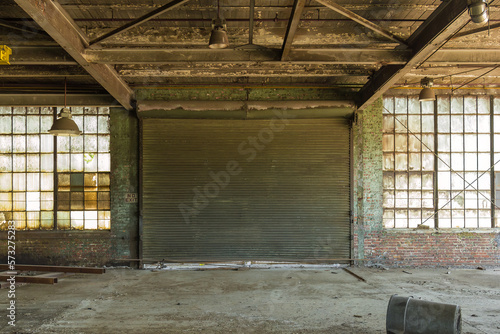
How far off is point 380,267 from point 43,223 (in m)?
7.52

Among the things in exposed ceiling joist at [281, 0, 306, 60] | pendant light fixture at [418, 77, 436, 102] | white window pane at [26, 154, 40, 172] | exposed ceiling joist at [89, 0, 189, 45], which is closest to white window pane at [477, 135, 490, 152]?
pendant light fixture at [418, 77, 436, 102]

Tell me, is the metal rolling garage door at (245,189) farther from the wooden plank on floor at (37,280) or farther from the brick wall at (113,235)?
the wooden plank on floor at (37,280)

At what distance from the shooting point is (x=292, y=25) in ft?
15.4

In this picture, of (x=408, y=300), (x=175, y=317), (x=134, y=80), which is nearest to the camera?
(x=408, y=300)

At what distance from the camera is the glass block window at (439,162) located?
29.3 feet

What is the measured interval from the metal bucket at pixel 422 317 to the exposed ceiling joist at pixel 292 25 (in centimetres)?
331

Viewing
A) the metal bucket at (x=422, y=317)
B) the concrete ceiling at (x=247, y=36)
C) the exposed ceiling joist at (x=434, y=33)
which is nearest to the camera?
the metal bucket at (x=422, y=317)

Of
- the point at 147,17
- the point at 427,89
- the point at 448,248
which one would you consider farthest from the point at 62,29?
the point at 448,248

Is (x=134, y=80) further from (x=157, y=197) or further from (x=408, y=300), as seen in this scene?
(x=408, y=300)

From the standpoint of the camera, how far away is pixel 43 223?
28.9 feet

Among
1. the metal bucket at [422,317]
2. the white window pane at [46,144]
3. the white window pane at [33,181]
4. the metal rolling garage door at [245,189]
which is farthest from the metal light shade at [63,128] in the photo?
the metal bucket at [422,317]

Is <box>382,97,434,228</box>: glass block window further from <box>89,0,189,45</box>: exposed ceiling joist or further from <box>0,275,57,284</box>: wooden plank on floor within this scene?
<box>0,275,57,284</box>: wooden plank on floor

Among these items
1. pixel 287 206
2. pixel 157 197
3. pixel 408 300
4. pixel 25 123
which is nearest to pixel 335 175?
pixel 287 206

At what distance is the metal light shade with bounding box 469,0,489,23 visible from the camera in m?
3.68
